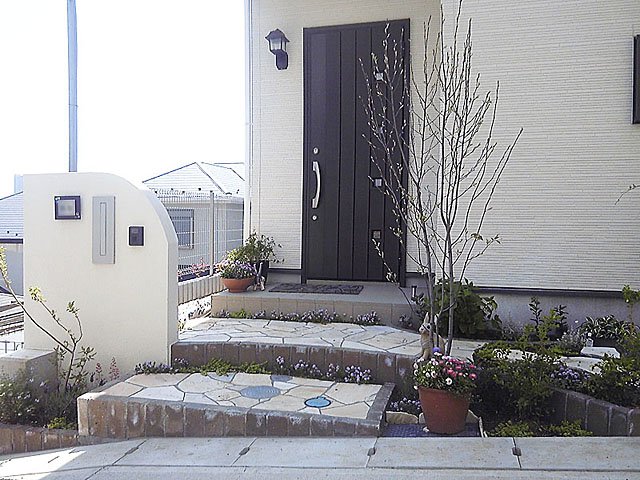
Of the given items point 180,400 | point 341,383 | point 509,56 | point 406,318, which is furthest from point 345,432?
point 509,56

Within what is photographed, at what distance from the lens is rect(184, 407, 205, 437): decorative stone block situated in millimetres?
3484

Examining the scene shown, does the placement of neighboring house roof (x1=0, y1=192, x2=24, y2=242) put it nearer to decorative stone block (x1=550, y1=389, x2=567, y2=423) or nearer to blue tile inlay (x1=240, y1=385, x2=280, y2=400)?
blue tile inlay (x1=240, y1=385, x2=280, y2=400)

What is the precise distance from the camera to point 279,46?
6676mm

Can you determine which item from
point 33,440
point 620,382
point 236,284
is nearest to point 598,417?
point 620,382

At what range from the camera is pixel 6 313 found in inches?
233

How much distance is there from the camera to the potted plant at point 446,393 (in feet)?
10.9

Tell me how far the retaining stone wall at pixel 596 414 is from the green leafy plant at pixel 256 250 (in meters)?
3.83

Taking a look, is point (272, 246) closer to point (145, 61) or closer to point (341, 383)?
point (341, 383)

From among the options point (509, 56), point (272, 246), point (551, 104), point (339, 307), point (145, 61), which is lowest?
point (339, 307)

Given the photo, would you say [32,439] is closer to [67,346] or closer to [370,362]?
[67,346]

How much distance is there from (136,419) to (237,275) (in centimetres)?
278

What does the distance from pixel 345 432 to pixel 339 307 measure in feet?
7.93

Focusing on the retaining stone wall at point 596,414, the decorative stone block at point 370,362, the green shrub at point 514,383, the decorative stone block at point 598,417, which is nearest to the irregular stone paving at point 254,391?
the decorative stone block at point 370,362

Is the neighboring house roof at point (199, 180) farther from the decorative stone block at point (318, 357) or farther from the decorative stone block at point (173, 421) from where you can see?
the decorative stone block at point (173, 421)
